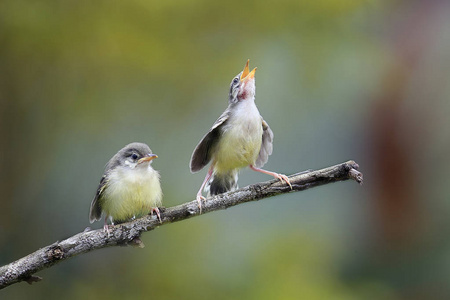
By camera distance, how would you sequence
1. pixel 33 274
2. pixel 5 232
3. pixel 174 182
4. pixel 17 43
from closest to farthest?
pixel 33 274, pixel 174 182, pixel 5 232, pixel 17 43

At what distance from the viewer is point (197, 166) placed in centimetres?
185

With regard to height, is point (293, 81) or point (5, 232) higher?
point (293, 81)

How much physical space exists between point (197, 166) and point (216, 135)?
122 millimetres

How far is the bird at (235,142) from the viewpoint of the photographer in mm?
1742

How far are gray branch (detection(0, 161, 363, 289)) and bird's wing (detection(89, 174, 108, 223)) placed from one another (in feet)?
0.72

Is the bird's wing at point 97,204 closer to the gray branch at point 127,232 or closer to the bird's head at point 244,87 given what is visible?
the gray branch at point 127,232

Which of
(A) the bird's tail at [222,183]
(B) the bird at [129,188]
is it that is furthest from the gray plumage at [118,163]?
(A) the bird's tail at [222,183]

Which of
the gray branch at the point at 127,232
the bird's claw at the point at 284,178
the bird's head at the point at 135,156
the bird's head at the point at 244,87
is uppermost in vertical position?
the bird's head at the point at 244,87

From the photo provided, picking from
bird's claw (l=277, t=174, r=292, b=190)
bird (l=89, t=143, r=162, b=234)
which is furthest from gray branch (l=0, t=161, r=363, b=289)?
bird (l=89, t=143, r=162, b=234)

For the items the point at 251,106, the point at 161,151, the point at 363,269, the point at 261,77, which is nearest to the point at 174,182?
the point at 161,151

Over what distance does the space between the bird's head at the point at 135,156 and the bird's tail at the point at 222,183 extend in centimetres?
26

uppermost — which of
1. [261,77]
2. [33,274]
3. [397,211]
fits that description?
[261,77]

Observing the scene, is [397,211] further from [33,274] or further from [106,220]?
[33,274]

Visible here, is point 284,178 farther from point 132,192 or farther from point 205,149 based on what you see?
point 132,192
